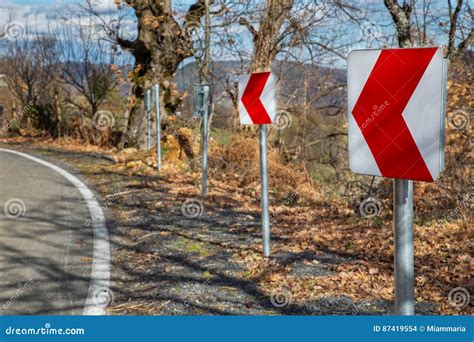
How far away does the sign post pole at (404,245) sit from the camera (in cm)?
282

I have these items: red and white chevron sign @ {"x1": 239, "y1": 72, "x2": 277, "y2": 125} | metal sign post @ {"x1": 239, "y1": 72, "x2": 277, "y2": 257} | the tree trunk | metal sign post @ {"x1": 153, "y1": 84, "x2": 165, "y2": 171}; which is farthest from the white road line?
the tree trunk

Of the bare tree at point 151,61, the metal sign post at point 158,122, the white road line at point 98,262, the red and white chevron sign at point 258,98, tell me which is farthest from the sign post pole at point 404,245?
the bare tree at point 151,61

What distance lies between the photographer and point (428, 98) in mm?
2672

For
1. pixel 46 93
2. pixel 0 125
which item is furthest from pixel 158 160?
pixel 0 125

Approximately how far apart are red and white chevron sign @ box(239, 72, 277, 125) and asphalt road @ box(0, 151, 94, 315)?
245cm

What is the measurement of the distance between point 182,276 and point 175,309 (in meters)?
0.96

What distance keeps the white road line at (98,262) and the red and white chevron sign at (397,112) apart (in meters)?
2.79

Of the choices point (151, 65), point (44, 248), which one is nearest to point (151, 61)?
point (151, 65)

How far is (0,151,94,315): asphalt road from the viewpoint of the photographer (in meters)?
4.93

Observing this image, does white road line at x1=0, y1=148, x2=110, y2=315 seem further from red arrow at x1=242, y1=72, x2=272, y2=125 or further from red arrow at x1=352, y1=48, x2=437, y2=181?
red arrow at x1=352, y1=48, x2=437, y2=181

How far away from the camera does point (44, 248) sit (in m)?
6.60

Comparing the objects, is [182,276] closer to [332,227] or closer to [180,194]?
[332,227]

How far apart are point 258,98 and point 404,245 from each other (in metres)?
3.55

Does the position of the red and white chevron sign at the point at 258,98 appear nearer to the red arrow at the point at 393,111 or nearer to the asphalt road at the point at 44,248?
the asphalt road at the point at 44,248
